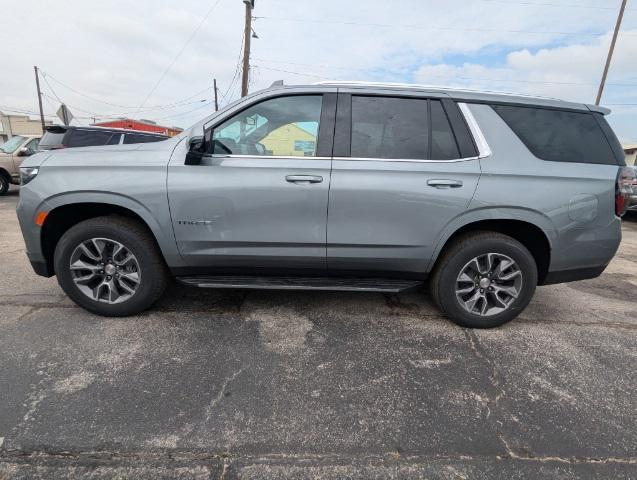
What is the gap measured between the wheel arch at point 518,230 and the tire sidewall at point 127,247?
7.58 feet

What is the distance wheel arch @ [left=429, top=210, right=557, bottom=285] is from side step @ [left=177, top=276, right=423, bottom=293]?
0.37 meters

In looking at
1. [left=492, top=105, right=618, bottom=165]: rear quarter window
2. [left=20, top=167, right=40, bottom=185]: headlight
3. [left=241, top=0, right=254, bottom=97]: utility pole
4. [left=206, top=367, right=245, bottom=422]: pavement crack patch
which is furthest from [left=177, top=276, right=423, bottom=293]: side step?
[left=241, top=0, right=254, bottom=97]: utility pole

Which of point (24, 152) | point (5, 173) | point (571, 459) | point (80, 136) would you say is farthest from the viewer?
point (24, 152)

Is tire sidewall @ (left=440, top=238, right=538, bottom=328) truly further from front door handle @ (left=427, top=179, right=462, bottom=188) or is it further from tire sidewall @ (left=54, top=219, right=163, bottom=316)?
tire sidewall @ (left=54, top=219, right=163, bottom=316)

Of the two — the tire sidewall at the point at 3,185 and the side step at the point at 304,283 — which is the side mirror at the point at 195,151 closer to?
the side step at the point at 304,283

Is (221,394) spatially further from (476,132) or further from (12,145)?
(12,145)

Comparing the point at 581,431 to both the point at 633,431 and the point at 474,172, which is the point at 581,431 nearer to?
the point at 633,431

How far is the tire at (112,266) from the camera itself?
9.50ft

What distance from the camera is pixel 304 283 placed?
118 inches

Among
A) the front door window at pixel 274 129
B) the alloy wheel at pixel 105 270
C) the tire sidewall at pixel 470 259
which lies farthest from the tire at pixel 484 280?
the alloy wheel at pixel 105 270

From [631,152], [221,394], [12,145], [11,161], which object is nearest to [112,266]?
[221,394]

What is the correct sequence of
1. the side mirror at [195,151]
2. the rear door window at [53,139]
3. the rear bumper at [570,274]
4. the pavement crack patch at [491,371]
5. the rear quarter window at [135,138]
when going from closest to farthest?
the pavement crack patch at [491,371] < the side mirror at [195,151] < the rear bumper at [570,274] < the rear door window at [53,139] < the rear quarter window at [135,138]

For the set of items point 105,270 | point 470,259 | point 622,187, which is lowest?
point 105,270

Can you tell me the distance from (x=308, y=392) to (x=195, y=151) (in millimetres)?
1886
